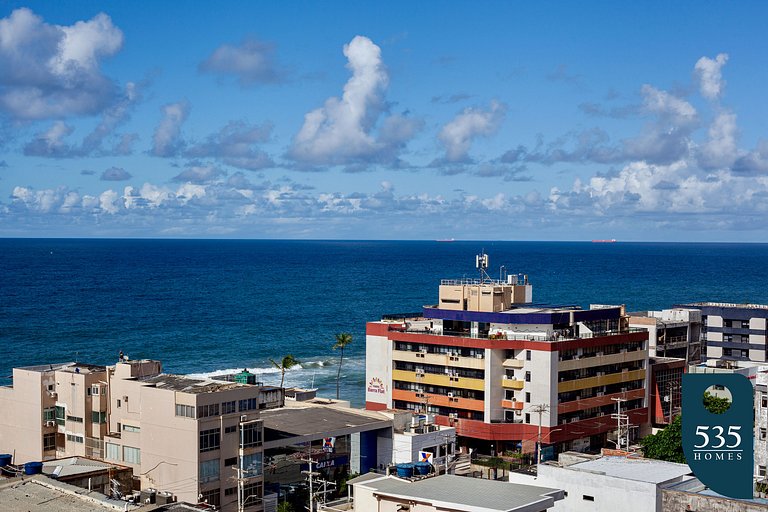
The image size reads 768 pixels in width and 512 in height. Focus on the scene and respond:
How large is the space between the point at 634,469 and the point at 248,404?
83.2ft

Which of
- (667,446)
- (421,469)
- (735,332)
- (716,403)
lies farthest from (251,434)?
(735,332)

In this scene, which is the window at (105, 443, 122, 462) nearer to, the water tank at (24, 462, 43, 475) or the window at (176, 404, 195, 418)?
the window at (176, 404, 195, 418)

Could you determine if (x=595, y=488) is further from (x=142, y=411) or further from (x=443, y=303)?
(x=443, y=303)

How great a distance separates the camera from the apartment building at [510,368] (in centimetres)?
A: 9519

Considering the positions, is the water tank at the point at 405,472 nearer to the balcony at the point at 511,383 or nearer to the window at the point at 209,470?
the window at the point at 209,470

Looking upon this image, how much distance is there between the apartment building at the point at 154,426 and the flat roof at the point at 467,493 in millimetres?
15186

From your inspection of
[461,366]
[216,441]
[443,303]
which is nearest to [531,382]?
[461,366]

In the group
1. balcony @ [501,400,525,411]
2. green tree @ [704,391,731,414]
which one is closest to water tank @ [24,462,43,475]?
green tree @ [704,391,731,414]

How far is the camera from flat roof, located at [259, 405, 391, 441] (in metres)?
72.1

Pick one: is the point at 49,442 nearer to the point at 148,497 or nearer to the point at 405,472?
the point at 148,497

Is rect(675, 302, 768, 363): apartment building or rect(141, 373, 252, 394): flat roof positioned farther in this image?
rect(675, 302, 768, 363): apartment building

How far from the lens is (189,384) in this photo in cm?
6600

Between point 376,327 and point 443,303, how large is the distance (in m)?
7.87

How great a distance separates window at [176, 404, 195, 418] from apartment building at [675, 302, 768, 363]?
84.5 metres
